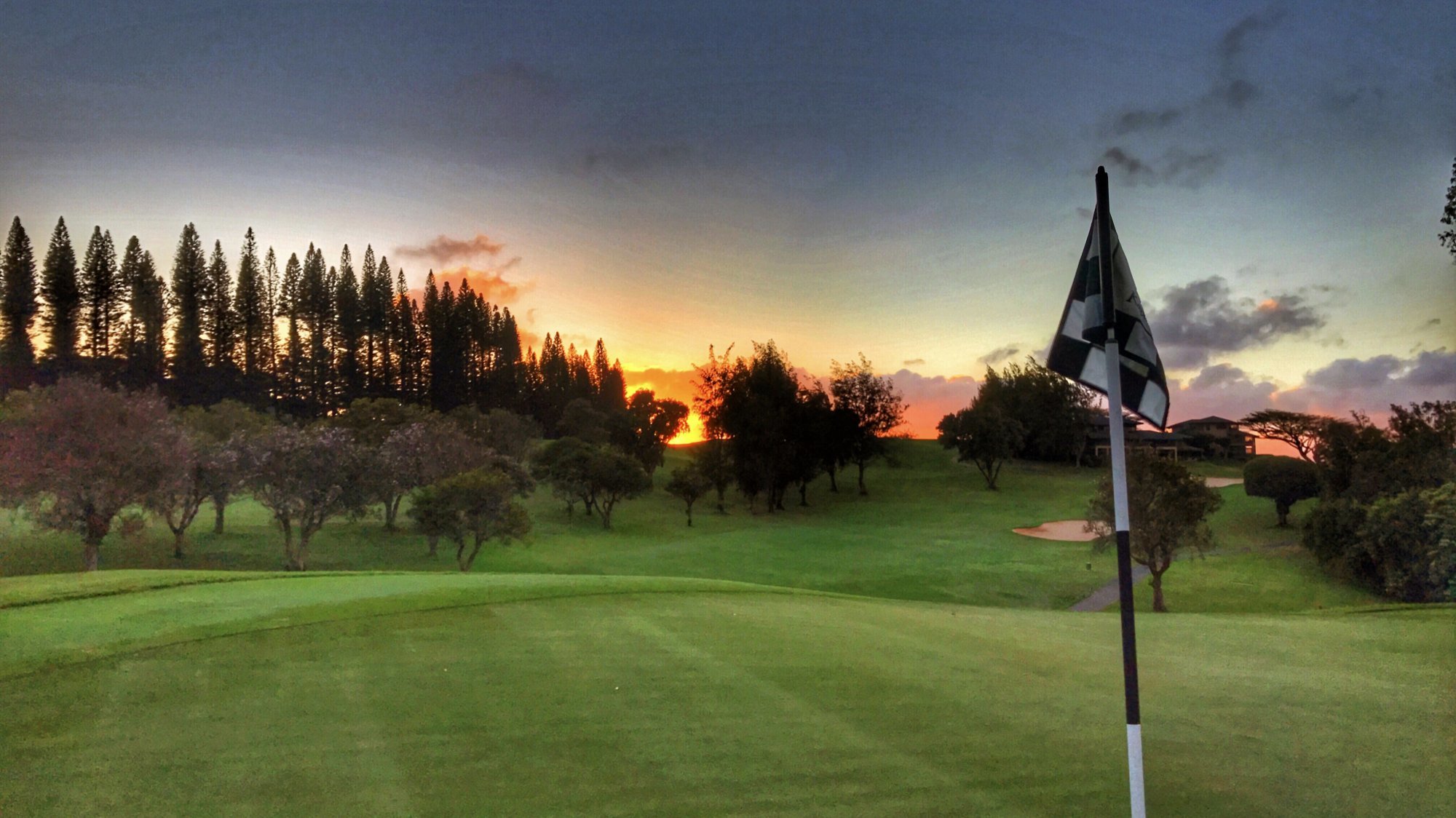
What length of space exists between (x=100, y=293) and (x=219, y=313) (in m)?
5.29

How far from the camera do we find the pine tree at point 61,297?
97.9 feet

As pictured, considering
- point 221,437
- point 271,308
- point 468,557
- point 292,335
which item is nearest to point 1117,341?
point 468,557

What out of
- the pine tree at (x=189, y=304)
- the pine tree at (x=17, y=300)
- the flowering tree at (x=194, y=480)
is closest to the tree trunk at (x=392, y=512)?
the flowering tree at (x=194, y=480)

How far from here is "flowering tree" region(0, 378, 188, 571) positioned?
2238 cm

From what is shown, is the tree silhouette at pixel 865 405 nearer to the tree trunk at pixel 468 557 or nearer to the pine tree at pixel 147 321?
the tree trunk at pixel 468 557

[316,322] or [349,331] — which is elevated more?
[316,322]

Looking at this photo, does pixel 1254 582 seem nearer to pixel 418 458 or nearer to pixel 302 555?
pixel 418 458

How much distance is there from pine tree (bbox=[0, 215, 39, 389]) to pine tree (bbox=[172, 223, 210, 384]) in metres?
5.11

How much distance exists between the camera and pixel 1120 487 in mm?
4277

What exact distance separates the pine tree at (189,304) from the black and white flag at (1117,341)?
37.5m

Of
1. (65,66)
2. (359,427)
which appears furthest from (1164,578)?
(65,66)

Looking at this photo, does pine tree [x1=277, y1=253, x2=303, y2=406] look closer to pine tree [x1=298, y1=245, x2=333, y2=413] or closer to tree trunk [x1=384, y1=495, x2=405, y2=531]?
pine tree [x1=298, y1=245, x2=333, y2=413]

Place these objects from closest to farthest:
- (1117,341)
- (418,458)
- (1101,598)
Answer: (1117,341)
(1101,598)
(418,458)

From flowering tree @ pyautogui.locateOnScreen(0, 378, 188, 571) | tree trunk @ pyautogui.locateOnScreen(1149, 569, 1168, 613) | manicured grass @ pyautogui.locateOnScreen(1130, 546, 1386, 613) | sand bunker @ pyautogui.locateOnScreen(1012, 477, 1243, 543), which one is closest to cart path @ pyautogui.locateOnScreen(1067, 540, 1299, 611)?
manicured grass @ pyautogui.locateOnScreen(1130, 546, 1386, 613)
